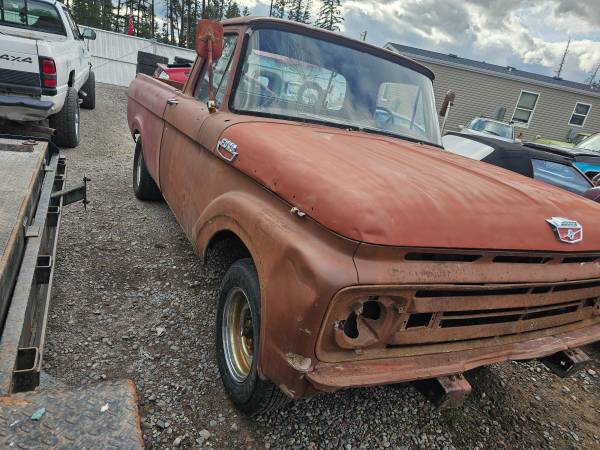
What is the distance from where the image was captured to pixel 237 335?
7.04 ft

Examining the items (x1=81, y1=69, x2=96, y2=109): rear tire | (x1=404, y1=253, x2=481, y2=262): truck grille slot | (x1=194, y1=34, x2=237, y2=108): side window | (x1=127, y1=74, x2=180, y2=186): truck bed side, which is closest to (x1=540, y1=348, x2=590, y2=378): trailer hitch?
(x1=404, y1=253, x2=481, y2=262): truck grille slot

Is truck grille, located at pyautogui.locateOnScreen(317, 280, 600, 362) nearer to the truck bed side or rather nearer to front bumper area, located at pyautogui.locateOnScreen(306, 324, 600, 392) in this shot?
front bumper area, located at pyautogui.locateOnScreen(306, 324, 600, 392)

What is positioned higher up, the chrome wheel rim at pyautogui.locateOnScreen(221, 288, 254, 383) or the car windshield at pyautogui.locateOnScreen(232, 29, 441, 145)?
the car windshield at pyautogui.locateOnScreen(232, 29, 441, 145)

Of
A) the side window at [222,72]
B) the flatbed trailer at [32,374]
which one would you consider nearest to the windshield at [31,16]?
the side window at [222,72]

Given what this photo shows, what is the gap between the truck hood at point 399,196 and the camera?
4.65 ft

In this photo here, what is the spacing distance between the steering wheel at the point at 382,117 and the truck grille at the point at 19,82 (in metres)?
4.32

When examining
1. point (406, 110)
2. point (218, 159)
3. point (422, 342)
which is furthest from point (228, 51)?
point (422, 342)

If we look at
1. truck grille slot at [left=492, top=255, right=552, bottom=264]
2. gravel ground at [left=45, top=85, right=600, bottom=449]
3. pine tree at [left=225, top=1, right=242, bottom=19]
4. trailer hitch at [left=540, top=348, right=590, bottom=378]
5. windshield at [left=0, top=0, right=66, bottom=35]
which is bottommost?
gravel ground at [left=45, top=85, right=600, bottom=449]

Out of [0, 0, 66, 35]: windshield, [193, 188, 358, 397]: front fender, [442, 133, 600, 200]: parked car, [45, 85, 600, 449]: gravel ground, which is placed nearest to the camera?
[193, 188, 358, 397]: front fender

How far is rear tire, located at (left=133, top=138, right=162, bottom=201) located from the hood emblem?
149 inches

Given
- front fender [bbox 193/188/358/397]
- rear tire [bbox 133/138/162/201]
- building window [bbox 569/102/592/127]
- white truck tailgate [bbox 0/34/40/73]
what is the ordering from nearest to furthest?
front fender [bbox 193/188/358/397] → rear tire [bbox 133/138/162/201] → white truck tailgate [bbox 0/34/40/73] → building window [bbox 569/102/592/127]

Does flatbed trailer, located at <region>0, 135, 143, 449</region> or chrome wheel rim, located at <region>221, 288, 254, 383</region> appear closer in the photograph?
flatbed trailer, located at <region>0, 135, 143, 449</region>

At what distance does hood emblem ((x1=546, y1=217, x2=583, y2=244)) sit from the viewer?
175cm

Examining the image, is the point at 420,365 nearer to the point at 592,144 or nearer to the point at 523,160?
the point at 523,160
